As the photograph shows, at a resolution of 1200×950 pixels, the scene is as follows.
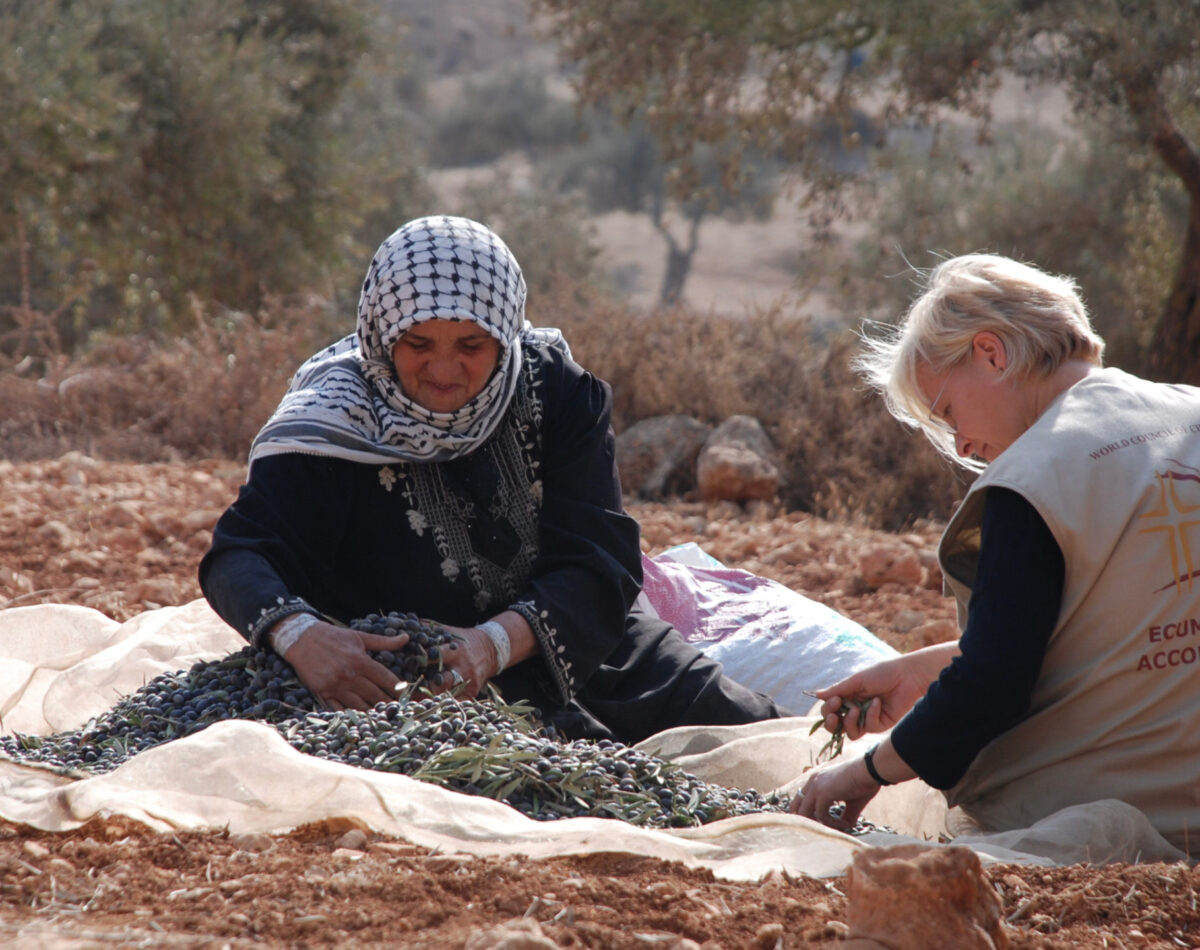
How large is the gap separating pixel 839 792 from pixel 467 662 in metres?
0.86

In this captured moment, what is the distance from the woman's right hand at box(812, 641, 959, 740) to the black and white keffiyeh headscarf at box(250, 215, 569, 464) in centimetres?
105

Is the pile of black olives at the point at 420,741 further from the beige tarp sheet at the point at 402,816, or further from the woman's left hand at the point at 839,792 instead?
the beige tarp sheet at the point at 402,816

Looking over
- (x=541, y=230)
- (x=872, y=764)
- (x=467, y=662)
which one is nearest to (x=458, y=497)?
(x=467, y=662)

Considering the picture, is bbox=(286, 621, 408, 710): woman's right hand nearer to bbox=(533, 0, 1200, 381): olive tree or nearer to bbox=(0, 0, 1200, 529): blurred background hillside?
bbox=(0, 0, 1200, 529): blurred background hillside

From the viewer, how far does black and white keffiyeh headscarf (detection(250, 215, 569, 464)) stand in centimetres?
304

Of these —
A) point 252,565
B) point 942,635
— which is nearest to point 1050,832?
point 252,565

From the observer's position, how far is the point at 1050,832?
226cm

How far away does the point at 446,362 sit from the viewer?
3.10 m

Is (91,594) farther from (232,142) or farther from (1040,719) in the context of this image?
(232,142)

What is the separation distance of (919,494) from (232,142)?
6.54 m

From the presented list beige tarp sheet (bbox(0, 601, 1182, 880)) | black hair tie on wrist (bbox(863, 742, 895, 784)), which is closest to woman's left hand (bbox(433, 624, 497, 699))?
beige tarp sheet (bbox(0, 601, 1182, 880))

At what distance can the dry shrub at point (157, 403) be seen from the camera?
7105 millimetres

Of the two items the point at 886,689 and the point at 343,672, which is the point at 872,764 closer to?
the point at 886,689

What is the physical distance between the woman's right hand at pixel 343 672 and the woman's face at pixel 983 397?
123cm
